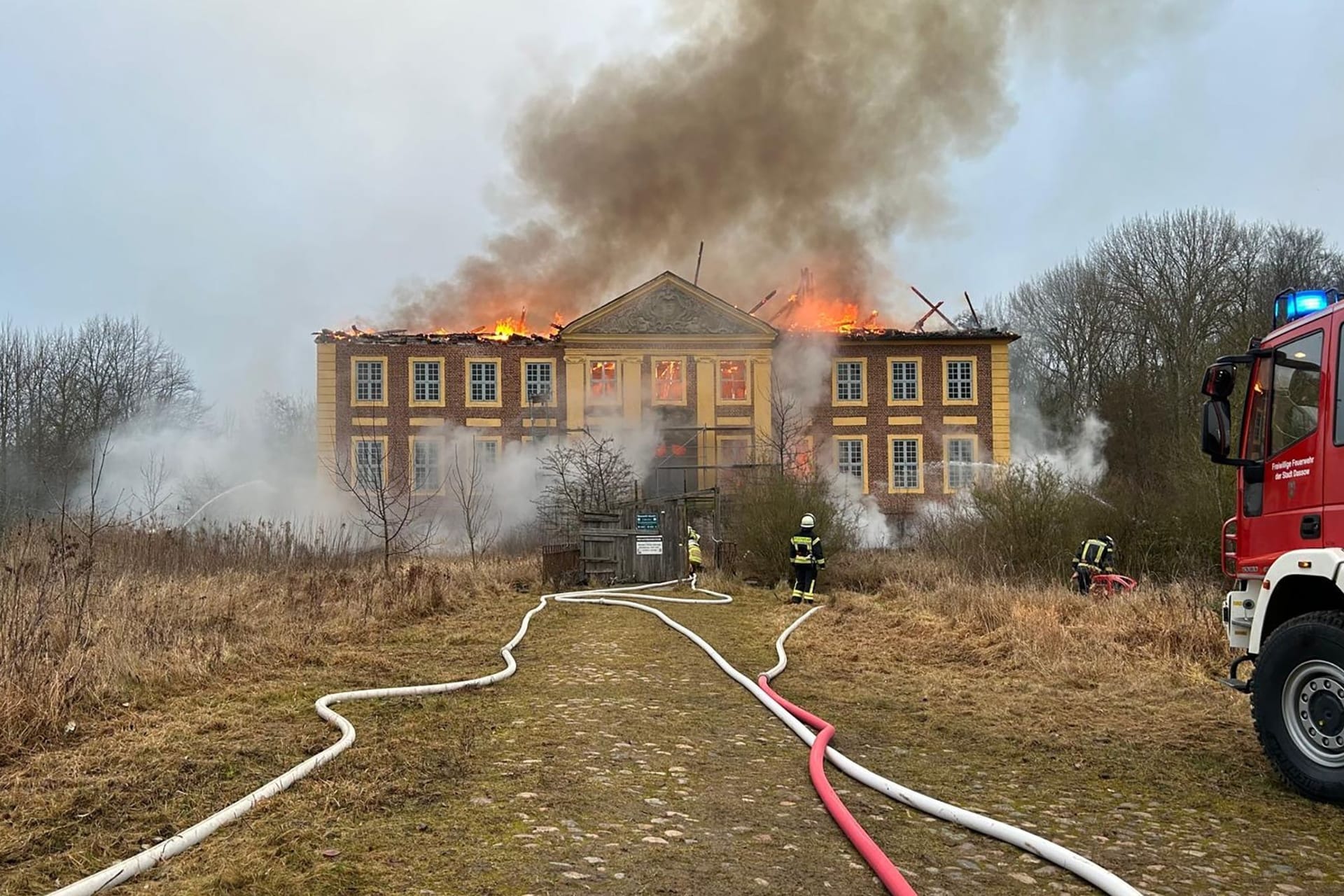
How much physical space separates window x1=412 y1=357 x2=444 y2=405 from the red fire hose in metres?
36.0

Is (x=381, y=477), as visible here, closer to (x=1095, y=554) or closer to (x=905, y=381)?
(x=905, y=381)

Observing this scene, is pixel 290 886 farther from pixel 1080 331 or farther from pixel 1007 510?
pixel 1080 331

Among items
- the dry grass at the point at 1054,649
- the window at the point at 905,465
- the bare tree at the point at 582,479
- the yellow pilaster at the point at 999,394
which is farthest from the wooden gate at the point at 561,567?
the yellow pilaster at the point at 999,394

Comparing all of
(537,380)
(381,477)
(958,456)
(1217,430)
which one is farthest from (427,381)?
(1217,430)

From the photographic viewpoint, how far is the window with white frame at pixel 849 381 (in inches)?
1641

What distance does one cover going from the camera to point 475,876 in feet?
11.3

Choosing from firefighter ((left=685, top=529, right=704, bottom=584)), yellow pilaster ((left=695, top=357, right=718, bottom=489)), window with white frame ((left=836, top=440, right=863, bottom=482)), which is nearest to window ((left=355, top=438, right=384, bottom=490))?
yellow pilaster ((left=695, top=357, right=718, bottom=489))

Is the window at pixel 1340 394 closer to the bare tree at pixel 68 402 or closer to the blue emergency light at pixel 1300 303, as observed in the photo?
the blue emergency light at pixel 1300 303

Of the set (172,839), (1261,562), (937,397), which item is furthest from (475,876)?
(937,397)

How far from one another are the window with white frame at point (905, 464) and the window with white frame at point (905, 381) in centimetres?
193

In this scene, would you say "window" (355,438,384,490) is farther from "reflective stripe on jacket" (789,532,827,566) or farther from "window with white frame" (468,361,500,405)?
"reflective stripe on jacket" (789,532,827,566)

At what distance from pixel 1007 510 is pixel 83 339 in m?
42.8

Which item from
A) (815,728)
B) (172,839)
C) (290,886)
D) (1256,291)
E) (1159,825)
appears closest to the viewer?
(290,886)

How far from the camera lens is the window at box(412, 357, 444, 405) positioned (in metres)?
40.5
